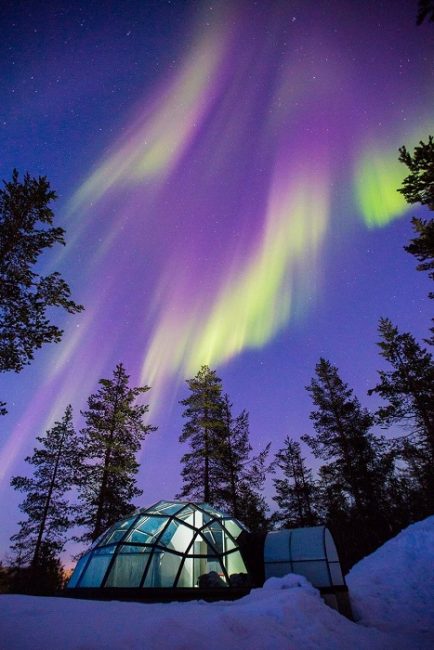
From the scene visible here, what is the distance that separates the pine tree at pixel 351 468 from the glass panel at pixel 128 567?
16361 millimetres

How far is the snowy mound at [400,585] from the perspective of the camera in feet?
35.1

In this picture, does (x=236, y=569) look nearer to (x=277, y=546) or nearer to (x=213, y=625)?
(x=277, y=546)

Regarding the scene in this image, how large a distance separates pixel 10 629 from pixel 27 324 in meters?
9.57

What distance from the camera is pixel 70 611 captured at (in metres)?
5.66

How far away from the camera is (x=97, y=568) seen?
1128cm

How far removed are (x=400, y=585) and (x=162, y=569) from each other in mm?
9908

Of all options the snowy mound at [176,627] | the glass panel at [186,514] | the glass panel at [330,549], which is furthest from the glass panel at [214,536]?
the snowy mound at [176,627]

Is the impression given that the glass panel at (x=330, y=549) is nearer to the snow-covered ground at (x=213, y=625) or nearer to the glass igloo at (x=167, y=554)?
the snow-covered ground at (x=213, y=625)

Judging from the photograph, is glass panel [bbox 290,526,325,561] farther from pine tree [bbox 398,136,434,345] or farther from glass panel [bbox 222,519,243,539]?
pine tree [bbox 398,136,434,345]

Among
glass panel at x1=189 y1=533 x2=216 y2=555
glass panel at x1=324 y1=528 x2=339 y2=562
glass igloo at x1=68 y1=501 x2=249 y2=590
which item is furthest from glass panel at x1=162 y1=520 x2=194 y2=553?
glass panel at x1=324 y1=528 x2=339 y2=562

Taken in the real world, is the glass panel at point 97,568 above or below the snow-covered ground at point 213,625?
above

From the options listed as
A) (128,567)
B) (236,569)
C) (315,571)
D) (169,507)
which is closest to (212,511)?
(169,507)

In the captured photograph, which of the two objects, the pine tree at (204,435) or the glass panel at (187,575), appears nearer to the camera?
the glass panel at (187,575)

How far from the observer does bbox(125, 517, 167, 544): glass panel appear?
11375 millimetres
